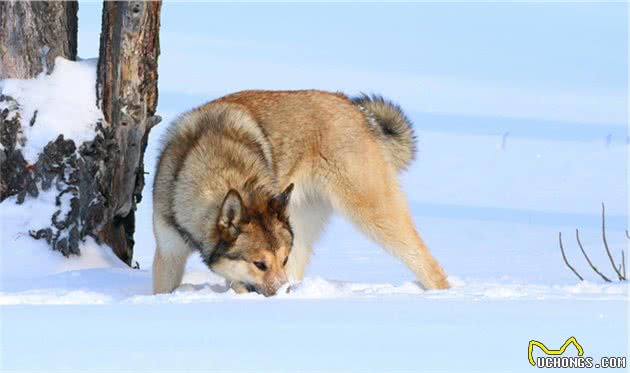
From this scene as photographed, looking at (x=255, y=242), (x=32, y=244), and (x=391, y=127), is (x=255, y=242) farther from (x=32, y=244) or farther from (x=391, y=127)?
(x=32, y=244)

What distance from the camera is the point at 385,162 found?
855 centimetres

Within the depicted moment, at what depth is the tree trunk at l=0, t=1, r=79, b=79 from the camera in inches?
363

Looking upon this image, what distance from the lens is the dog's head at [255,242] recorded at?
7.46m

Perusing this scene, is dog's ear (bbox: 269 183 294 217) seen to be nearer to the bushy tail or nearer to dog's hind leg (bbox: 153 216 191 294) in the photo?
dog's hind leg (bbox: 153 216 191 294)

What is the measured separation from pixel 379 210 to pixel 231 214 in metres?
1.29

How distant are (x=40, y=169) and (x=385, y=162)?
2.59 m

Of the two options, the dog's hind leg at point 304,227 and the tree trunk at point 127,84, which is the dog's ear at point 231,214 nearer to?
the dog's hind leg at point 304,227

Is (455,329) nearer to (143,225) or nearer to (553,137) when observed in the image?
(143,225)
